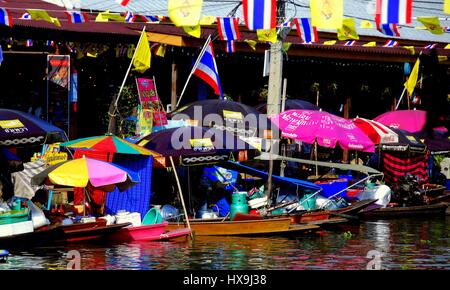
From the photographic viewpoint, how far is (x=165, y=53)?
Answer: 91.1ft

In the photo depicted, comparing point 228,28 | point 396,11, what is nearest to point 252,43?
point 228,28

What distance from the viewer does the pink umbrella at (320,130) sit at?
82.2 ft

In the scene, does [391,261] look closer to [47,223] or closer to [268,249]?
[268,249]

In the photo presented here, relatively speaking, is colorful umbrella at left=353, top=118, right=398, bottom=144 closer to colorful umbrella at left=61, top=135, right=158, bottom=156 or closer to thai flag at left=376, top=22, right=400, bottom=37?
thai flag at left=376, top=22, right=400, bottom=37

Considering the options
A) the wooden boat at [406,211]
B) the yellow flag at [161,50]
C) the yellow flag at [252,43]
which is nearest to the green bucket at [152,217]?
the wooden boat at [406,211]

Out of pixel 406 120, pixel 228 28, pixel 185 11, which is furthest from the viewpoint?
pixel 406 120

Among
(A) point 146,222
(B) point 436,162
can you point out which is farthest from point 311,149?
(A) point 146,222

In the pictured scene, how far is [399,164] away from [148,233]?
11823 millimetres

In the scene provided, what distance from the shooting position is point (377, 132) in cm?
2761

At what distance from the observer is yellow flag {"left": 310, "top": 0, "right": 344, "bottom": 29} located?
19.0m

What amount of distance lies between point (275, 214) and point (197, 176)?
2.59 metres

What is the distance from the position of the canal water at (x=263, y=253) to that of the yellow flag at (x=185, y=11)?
4.39 m

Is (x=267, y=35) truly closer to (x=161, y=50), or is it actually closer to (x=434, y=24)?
(x=434, y=24)

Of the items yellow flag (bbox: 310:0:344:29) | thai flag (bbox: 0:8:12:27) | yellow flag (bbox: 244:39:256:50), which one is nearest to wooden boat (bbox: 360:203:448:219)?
yellow flag (bbox: 244:39:256:50)
